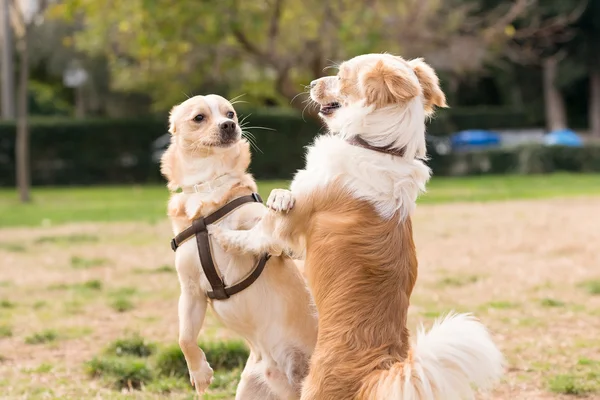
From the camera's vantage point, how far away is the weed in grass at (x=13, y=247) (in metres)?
11.9

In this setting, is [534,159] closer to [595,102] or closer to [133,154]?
[133,154]

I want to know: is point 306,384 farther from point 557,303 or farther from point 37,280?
point 37,280

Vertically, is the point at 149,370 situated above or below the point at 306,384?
below

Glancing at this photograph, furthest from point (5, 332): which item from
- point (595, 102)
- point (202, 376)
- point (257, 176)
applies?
point (595, 102)

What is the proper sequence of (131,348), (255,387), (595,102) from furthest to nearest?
(595,102), (131,348), (255,387)

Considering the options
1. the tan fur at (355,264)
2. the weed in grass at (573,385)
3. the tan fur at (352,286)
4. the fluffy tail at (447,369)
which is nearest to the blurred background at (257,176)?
the weed in grass at (573,385)

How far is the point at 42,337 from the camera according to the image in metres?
6.74

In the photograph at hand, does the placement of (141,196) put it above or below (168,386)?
above

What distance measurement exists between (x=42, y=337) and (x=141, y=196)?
15704 millimetres

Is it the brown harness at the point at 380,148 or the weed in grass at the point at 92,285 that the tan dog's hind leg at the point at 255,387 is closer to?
the brown harness at the point at 380,148

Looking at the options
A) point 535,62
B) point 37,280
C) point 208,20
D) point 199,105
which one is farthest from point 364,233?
point 535,62

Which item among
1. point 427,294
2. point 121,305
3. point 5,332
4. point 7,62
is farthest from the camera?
point 7,62

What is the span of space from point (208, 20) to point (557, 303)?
14.0 meters

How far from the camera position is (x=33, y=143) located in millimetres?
26500
